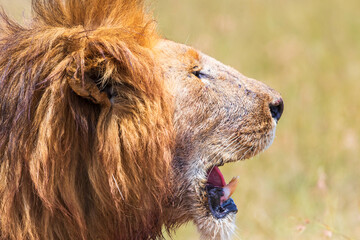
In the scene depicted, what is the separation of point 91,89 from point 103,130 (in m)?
0.17

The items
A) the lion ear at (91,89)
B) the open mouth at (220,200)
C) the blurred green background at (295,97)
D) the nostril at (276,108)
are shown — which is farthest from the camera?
the blurred green background at (295,97)

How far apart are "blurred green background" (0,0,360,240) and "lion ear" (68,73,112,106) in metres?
0.85

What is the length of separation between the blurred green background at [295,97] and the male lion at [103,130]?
51 cm

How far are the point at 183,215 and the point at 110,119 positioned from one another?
0.58 metres

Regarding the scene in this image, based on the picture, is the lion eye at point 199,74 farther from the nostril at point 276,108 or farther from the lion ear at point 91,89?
the lion ear at point 91,89

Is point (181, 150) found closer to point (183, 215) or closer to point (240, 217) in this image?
point (183, 215)

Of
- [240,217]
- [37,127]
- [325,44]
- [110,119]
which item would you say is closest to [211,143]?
[110,119]

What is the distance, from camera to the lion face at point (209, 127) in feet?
8.27

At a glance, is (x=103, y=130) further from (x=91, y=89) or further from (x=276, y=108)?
(x=276, y=108)

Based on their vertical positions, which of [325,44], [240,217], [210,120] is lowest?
[240,217]

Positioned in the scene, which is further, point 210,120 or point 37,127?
point 210,120

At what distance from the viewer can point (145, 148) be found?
233 centimetres

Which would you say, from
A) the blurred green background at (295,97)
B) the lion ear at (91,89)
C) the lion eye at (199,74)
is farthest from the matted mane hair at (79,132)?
the blurred green background at (295,97)

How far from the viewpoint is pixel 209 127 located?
258cm
